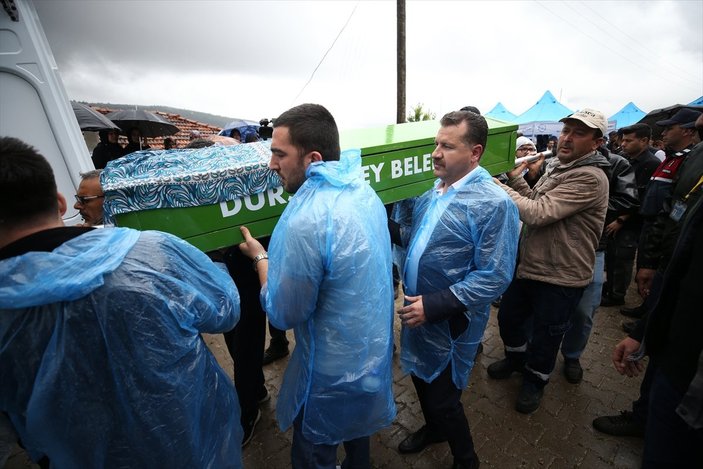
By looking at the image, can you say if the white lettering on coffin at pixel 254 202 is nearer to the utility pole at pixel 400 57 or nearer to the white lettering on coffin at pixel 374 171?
the white lettering on coffin at pixel 374 171

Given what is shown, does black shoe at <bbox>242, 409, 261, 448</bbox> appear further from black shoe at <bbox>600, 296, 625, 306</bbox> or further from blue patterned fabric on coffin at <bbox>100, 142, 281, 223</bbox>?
black shoe at <bbox>600, 296, 625, 306</bbox>

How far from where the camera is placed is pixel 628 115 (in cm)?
1708

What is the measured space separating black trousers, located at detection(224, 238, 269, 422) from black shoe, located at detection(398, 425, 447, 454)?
107 cm

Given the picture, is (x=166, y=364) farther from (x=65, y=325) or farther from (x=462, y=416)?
(x=462, y=416)

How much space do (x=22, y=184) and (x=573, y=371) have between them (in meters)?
3.58

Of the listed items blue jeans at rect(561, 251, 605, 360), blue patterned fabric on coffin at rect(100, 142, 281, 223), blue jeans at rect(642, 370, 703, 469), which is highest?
blue patterned fabric on coffin at rect(100, 142, 281, 223)

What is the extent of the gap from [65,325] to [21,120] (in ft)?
6.61

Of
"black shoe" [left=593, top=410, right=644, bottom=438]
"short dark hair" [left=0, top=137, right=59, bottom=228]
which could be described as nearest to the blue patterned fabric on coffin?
"short dark hair" [left=0, top=137, right=59, bottom=228]

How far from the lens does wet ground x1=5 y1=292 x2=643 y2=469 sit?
2092mm

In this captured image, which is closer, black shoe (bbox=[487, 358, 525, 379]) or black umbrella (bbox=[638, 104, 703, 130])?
black shoe (bbox=[487, 358, 525, 379])

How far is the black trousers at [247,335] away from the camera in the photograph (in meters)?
2.13

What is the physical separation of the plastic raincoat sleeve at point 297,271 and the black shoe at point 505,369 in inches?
88.0

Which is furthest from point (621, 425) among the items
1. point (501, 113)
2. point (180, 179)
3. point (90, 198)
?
point (501, 113)

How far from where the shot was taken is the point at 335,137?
1.47 meters
